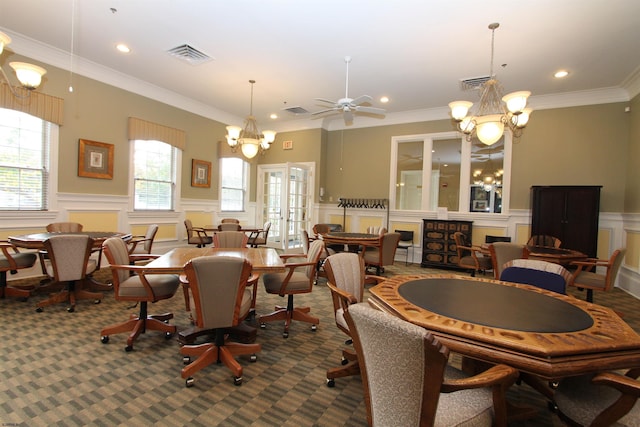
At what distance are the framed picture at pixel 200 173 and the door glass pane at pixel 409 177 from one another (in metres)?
4.62

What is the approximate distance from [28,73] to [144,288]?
2.72 metres

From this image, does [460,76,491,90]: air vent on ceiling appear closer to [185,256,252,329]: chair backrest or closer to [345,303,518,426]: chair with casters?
[185,256,252,329]: chair backrest

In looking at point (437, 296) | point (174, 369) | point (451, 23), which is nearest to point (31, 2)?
point (174, 369)

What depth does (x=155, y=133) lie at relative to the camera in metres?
6.02

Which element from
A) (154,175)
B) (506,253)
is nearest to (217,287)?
(506,253)

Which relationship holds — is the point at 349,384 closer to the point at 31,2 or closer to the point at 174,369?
the point at 174,369

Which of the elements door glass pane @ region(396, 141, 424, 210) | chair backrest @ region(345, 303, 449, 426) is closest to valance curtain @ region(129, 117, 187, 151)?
door glass pane @ region(396, 141, 424, 210)

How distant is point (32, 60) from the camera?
4.49 meters

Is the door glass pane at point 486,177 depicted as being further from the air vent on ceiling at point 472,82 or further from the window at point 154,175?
the window at point 154,175

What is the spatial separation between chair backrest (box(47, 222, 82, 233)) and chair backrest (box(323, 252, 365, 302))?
14.7 feet

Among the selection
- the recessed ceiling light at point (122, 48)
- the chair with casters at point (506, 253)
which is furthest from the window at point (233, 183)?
the chair with casters at point (506, 253)

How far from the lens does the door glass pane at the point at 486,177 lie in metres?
6.36

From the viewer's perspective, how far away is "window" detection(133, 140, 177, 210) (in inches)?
235

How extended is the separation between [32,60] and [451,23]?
5.96m
